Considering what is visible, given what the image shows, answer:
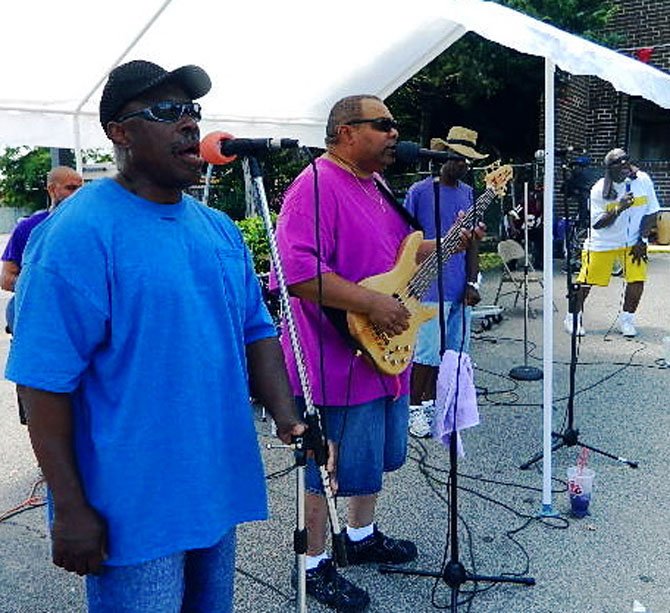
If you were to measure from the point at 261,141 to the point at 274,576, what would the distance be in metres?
2.00

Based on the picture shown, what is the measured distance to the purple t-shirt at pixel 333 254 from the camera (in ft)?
8.18

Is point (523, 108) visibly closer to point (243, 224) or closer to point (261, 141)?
point (243, 224)

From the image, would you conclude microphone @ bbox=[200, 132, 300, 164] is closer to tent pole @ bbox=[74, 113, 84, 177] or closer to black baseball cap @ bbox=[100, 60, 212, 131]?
black baseball cap @ bbox=[100, 60, 212, 131]

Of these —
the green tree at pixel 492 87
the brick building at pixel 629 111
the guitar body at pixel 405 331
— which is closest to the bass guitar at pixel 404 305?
the guitar body at pixel 405 331

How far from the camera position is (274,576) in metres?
3.04

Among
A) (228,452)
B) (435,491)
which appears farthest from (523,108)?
(228,452)

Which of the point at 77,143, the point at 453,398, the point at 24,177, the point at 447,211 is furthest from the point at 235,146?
the point at 24,177

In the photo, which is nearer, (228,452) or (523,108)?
(228,452)

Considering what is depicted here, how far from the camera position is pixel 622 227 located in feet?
23.4

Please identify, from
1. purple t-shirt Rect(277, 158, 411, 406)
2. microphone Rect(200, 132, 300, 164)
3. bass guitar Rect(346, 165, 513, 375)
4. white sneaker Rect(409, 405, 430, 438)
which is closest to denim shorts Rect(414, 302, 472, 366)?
white sneaker Rect(409, 405, 430, 438)

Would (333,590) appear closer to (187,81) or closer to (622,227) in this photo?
(187,81)

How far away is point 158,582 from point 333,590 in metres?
1.35

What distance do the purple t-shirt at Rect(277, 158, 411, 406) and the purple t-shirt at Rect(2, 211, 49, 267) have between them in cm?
214

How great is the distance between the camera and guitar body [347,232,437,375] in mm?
2588
